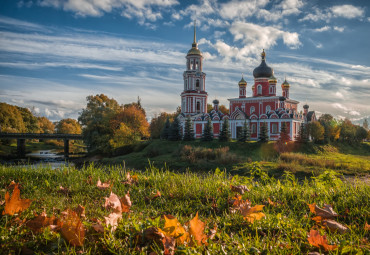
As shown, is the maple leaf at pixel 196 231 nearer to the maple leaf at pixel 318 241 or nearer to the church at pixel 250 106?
the maple leaf at pixel 318 241

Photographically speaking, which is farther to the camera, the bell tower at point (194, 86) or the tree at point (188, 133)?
the bell tower at point (194, 86)

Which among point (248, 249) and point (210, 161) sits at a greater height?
point (248, 249)

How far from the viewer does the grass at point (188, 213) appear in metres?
1.83

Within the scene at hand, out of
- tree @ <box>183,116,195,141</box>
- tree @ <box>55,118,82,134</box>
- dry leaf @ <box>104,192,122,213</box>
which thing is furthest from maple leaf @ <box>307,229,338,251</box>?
tree @ <box>55,118,82,134</box>

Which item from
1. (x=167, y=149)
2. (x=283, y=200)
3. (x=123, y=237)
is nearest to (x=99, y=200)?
(x=123, y=237)

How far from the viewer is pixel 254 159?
77.4 feet

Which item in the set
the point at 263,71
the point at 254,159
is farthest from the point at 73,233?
the point at 263,71

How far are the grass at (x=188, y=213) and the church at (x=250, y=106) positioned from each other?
32777mm

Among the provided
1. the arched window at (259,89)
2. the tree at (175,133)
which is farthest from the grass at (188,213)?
the arched window at (259,89)

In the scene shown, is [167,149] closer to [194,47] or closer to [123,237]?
[194,47]

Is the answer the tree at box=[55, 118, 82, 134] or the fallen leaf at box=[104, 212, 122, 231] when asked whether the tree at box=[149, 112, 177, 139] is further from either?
the fallen leaf at box=[104, 212, 122, 231]

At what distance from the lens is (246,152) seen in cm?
2764

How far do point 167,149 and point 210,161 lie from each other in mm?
10498

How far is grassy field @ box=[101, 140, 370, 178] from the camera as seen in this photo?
18016 mm
